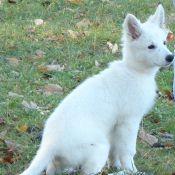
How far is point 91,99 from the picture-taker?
5180 millimetres

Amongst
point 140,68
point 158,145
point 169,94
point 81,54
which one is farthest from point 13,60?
point 140,68

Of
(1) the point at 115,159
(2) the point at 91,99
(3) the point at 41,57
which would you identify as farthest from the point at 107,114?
(3) the point at 41,57

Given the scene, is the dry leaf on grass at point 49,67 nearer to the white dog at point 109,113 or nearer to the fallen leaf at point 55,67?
the fallen leaf at point 55,67

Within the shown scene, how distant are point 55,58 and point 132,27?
3257 mm

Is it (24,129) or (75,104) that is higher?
(75,104)

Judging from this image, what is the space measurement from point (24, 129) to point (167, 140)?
143 cm

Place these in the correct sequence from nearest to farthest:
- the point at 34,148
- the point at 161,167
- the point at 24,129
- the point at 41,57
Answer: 1. the point at 161,167
2. the point at 34,148
3. the point at 24,129
4. the point at 41,57

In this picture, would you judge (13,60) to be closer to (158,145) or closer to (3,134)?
(3,134)

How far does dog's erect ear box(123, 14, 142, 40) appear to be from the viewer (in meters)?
5.49

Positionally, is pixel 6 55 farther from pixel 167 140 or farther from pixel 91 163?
pixel 91 163

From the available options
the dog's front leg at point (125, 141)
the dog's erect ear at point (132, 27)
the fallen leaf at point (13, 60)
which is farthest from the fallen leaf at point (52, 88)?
the dog's front leg at point (125, 141)

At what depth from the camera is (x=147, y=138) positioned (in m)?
6.27

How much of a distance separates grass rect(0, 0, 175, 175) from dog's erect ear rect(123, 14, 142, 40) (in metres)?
1.13

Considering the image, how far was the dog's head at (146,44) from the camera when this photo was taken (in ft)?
17.9
